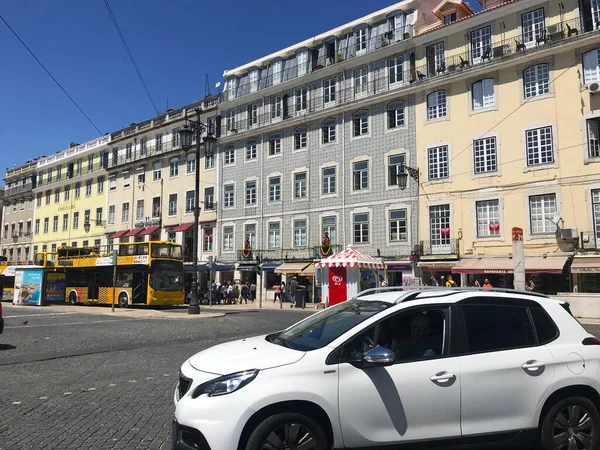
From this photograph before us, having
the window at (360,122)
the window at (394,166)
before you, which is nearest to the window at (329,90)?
the window at (360,122)

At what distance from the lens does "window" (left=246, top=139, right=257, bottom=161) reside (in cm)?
4038

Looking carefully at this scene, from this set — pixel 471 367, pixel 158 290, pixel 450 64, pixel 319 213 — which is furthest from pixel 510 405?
pixel 319 213

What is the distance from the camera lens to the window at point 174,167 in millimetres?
45500

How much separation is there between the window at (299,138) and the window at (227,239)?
9.07 meters

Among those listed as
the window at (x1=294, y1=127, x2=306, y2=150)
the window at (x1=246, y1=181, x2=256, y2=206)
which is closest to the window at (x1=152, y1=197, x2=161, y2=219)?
the window at (x1=246, y1=181, x2=256, y2=206)

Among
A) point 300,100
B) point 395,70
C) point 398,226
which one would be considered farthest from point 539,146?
point 300,100

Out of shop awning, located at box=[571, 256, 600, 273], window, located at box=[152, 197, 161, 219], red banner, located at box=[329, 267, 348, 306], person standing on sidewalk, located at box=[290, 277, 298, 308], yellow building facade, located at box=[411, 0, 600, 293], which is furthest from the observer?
window, located at box=[152, 197, 161, 219]

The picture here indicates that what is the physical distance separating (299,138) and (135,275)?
1607 cm

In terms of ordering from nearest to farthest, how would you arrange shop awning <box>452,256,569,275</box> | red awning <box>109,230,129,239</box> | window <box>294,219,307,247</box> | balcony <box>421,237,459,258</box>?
Result: shop awning <box>452,256,569,275</box> < balcony <box>421,237,459,258</box> < window <box>294,219,307,247</box> < red awning <box>109,230,129,239</box>

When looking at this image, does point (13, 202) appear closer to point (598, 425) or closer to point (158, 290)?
point (158, 290)

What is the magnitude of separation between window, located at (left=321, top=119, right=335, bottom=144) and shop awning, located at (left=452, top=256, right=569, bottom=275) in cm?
1296

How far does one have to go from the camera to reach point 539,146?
2644 centimetres

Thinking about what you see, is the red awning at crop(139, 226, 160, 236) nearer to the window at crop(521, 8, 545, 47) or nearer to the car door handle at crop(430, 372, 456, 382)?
the window at crop(521, 8, 545, 47)

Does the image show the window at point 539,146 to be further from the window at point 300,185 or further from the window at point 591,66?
the window at point 300,185
